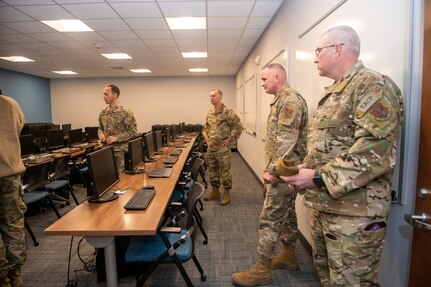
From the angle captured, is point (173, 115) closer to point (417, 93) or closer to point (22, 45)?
point (22, 45)

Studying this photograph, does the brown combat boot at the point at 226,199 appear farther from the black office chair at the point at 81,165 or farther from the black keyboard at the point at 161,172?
the black office chair at the point at 81,165

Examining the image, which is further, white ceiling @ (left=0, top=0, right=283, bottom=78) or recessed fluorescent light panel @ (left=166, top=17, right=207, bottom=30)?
recessed fluorescent light panel @ (left=166, top=17, right=207, bottom=30)

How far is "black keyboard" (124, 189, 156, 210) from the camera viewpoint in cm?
177

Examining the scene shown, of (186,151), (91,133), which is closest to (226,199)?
(186,151)

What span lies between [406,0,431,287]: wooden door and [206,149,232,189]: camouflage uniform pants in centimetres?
295

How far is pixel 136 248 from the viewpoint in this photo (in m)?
1.84

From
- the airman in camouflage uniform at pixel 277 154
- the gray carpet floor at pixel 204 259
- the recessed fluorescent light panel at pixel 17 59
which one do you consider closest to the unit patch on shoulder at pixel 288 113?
the airman in camouflage uniform at pixel 277 154

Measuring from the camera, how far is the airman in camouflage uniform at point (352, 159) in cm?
109

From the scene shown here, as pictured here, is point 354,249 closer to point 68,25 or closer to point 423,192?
point 423,192

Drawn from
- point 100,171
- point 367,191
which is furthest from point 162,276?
point 367,191

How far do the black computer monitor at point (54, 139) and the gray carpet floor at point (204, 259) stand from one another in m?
1.87

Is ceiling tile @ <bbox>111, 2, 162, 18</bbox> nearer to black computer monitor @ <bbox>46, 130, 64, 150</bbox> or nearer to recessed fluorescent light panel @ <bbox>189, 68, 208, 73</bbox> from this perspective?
black computer monitor @ <bbox>46, 130, 64, 150</bbox>

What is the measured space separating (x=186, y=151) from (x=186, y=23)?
206 cm

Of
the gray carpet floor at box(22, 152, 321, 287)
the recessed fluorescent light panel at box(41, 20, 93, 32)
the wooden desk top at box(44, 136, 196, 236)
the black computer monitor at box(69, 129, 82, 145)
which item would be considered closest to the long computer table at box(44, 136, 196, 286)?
the wooden desk top at box(44, 136, 196, 236)
